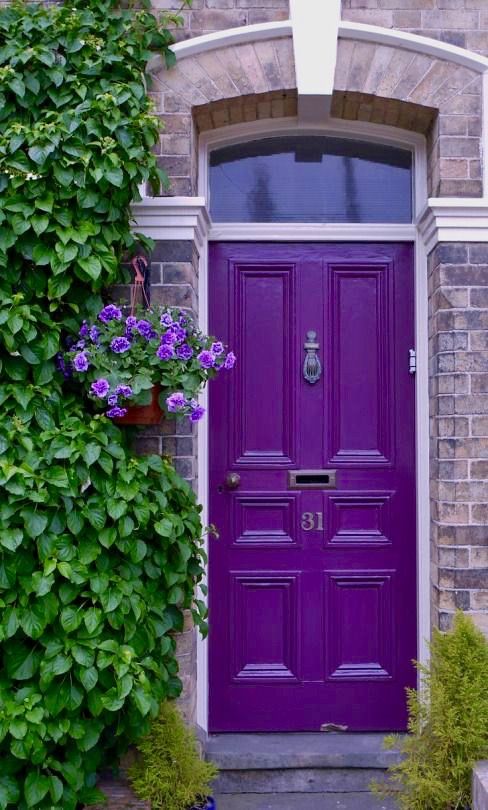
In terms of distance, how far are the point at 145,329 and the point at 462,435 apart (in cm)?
141

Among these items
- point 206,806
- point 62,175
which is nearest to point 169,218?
point 62,175

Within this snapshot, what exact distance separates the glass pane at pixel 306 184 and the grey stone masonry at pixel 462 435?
0.55 m

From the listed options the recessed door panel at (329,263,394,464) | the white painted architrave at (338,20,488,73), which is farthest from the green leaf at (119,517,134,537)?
the white painted architrave at (338,20,488,73)

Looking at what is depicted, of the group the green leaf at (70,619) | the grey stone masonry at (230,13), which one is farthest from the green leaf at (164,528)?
the grey stone masonry at (230,13)

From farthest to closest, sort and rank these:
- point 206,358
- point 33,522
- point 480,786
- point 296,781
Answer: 1. point 296,781
2. point 206,358
3. point 33,522
4. point 480,786

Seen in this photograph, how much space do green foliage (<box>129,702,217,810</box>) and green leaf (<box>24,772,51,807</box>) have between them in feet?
1.25

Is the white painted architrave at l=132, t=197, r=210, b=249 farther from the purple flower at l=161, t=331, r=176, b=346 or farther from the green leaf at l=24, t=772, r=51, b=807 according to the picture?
the green leaf at l=24, t=772, r=51, b=807

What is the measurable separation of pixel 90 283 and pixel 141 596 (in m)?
1.20

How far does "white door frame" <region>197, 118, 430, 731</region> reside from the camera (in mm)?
3574

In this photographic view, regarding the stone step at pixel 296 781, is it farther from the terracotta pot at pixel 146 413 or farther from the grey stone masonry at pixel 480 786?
the terracotta pot at pixel 146 413

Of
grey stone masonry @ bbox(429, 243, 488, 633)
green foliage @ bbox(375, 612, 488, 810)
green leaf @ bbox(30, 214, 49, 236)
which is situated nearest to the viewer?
green foliage @ bbox(375, 612, 488, 810)

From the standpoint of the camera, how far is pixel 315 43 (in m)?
3.34

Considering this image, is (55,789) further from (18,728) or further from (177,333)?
(177,333)

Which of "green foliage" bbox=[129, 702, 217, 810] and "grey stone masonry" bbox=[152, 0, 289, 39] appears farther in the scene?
"grey stone masonry" bbox=[152, 0, 289, 39]
